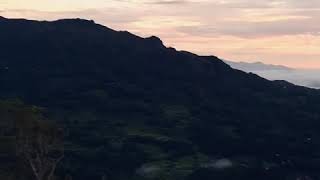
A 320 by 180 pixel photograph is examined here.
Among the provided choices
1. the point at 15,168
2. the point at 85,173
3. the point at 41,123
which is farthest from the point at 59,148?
the point at 85,173

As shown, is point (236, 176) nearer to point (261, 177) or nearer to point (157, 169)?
point (261, 177)

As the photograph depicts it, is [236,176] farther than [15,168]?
Yes

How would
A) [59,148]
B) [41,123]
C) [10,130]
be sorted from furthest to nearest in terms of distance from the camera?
[59,148] → [10,130] → [41,123]

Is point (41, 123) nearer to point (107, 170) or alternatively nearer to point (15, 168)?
point (15, 168)

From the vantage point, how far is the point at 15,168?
95062mm

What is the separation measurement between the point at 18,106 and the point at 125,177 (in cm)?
10097

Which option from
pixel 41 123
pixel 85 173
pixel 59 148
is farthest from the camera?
pixel 85 173

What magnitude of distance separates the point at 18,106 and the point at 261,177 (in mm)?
117169

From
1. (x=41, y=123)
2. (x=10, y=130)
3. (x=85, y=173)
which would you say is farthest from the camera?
(x=85, y=173)

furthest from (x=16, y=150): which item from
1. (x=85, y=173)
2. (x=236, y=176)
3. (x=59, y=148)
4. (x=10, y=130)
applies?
(x=236, y=176)

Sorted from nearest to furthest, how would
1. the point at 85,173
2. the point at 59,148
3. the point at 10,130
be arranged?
the point at 10,130 < the point at 59,148 < the point at 85,173

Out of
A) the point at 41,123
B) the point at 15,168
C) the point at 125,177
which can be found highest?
the point at 41,123

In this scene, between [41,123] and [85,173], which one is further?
[85,173]

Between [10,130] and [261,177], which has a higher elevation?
[10,130]
